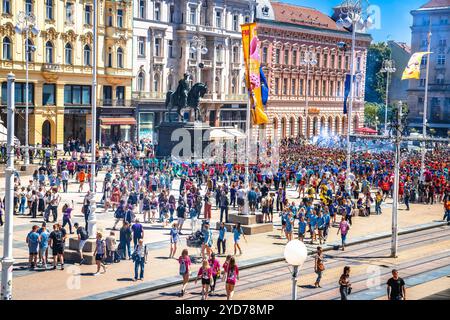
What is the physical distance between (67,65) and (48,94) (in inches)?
118

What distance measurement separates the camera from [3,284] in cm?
1600

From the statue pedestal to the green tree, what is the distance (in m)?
25.2

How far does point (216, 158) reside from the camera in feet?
174

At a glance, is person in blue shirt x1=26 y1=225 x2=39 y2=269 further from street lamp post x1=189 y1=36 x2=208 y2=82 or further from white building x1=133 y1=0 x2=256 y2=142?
white building x1=133 y1=0 x2=256 y2=142

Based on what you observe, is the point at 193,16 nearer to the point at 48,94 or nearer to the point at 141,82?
the point at 141,82

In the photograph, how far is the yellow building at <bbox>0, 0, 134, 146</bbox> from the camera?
190 ft

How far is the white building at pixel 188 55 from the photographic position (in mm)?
69500

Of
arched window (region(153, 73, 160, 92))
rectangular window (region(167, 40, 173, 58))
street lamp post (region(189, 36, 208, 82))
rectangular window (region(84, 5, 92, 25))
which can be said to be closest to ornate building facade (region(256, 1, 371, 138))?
street lamp post (region(189, 36, 208, 82))

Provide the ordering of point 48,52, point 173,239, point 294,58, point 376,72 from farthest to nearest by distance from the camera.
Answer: point 294,58 → point 376,72 → point 48,52 → point 173,239

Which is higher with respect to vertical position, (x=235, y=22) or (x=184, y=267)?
(x=235, y=22)

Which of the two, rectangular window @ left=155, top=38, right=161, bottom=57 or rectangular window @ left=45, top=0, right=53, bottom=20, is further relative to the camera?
rectangular window @ left=155, top=38, right=161, bottom=57

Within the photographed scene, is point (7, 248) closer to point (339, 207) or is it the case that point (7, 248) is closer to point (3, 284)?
point (3, 284)

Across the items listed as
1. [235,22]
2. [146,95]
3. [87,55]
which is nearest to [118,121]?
[146,95]

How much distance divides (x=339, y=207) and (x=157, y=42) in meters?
40.9
